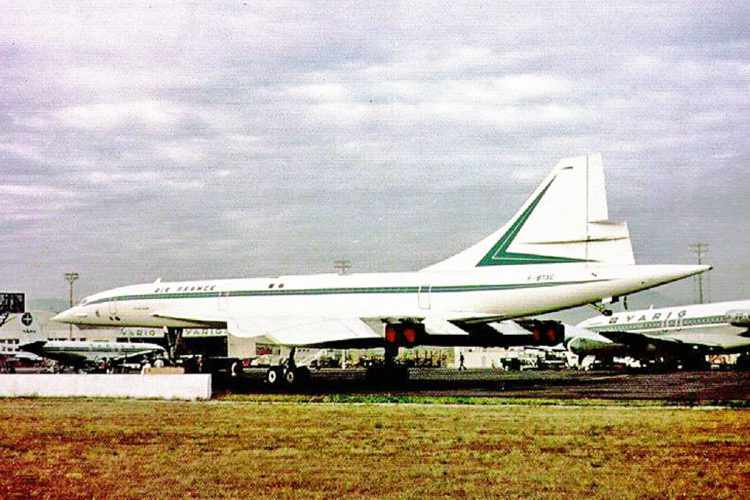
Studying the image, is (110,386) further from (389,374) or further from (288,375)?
(389,374)

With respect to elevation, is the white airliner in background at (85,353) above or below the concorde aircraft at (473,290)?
below

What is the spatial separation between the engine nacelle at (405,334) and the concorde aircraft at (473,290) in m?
0.03

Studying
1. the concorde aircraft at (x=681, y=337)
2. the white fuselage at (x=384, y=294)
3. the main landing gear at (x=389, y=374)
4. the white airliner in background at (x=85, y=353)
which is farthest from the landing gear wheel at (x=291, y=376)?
the white airliner in background at (x=85, y=353)

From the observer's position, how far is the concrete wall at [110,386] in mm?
20547

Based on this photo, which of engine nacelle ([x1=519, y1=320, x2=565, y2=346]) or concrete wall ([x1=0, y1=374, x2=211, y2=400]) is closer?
concrete wall ([x1=0, y1=374, x2=211, y2=400])

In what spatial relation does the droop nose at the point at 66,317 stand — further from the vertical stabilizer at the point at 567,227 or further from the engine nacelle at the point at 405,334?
the vertical stabilizer at the point at 567,227

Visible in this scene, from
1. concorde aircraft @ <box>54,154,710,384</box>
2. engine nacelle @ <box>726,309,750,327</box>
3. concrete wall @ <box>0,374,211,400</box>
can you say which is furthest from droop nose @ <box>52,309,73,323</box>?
engine nacelle @ <box>726,309,750,327</box>

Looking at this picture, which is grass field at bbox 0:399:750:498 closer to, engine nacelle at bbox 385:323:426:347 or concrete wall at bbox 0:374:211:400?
concrete wall at bbox 0:374:211:400

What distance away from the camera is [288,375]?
2622 centimetres

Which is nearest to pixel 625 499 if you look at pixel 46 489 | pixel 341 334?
pixel 46 489

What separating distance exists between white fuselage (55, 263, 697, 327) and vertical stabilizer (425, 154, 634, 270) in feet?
1.01

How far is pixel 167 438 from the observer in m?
12.5

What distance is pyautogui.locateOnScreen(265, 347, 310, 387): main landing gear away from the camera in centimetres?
2605

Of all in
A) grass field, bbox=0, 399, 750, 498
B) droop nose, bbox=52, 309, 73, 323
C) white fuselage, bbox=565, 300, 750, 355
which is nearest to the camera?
grass field, bbox=0, 399, 750, 498
